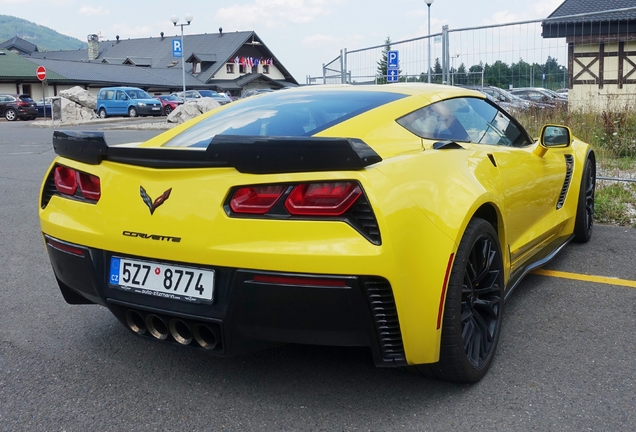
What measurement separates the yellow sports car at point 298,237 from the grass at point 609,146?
3.77 meters

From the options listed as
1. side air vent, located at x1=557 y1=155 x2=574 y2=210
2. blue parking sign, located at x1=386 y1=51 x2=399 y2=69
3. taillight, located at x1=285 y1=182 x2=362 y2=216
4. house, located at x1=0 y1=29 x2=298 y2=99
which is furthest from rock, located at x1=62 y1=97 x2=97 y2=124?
taillight, located at x1=285 y1=182 x2=362 y2=216

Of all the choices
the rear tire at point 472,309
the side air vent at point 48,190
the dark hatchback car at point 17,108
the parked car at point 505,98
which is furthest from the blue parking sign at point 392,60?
the dark hatchback car at point 17,108

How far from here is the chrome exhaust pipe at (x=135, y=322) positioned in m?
2.72

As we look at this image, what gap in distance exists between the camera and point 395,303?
2.40 meters

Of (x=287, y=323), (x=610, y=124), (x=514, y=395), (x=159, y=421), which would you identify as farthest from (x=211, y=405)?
(x=610, y=124)

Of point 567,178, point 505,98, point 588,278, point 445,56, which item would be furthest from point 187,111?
point 588,278

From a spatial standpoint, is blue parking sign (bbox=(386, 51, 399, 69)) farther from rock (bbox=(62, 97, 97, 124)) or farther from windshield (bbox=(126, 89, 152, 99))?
windshield (bbox=(126, 89, 152, 99))

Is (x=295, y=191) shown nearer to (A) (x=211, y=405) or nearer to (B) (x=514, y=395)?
(A) (x=211, y=405)

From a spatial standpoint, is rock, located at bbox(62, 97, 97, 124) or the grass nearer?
the grass

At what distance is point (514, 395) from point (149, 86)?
61.1m

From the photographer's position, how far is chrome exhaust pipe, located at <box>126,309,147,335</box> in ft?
8.91

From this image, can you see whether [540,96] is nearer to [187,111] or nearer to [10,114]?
[187,111]

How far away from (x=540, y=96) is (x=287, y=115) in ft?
27.7

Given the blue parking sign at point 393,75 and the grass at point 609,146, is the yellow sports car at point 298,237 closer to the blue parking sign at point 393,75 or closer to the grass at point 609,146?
the grass at point 609,146
